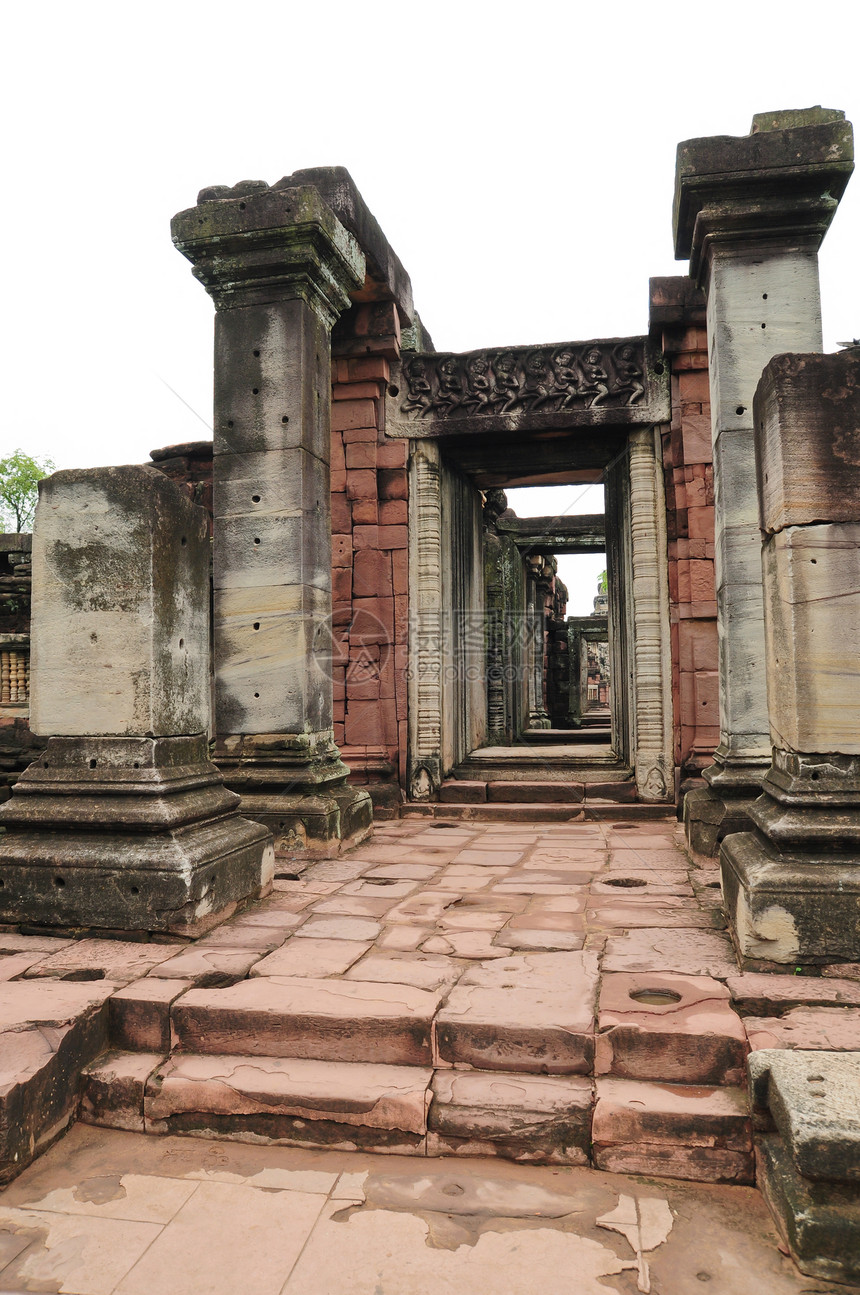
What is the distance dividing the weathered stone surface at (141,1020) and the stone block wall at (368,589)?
4367mm

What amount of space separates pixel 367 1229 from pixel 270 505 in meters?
4.14

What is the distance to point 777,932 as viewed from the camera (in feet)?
9.54

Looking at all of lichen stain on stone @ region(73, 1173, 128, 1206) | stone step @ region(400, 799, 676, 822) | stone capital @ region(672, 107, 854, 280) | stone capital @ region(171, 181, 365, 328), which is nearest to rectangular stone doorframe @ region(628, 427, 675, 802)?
stone step @ region(400, 799, 676, 822)

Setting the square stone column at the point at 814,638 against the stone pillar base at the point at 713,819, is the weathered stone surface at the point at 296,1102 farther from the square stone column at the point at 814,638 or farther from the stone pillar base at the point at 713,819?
the stone pillar base at the point at 713,819

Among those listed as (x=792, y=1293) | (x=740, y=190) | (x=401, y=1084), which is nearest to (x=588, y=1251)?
(x=792, y=1293)

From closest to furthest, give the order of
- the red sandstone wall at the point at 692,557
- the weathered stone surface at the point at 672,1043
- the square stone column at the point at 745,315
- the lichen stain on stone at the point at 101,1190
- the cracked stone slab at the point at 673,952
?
the lichen stain on stone at the point at 101,1190 → the weathered stone surface at the point at 672,1043 → the cracked stone slab at the point at 673,952 → the square stone column at the point at 745,315 → the red sandstone wall at the point at 692,557

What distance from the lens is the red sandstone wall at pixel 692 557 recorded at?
6.64 meters

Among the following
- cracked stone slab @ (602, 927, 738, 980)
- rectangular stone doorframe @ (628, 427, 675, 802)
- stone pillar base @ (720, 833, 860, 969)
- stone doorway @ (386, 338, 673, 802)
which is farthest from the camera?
stone doorway @ (386, 338, 673, 802)

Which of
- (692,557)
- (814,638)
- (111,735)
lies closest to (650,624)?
(692,557)

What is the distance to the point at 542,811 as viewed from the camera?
6.85m

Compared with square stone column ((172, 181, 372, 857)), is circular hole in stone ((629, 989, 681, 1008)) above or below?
below

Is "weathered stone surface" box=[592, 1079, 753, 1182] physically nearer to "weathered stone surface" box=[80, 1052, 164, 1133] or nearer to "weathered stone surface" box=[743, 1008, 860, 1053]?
"weathered stone surface" box=[743, 1008, 860, 1053]

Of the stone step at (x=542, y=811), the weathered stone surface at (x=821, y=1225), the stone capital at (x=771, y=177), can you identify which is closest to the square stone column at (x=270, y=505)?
the stone step at (x=542, y=811)

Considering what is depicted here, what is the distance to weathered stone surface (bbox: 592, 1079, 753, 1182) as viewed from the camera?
2.22 meters
